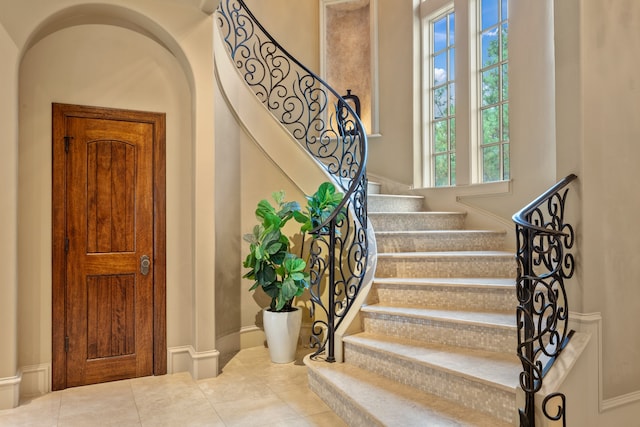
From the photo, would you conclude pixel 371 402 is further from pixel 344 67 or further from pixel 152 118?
pixel 344 67

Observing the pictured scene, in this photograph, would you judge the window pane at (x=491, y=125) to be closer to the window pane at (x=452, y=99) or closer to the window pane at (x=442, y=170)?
the window pane at (x=452, y=99)

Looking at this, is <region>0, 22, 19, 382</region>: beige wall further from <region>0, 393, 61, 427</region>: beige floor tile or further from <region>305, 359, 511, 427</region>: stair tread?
<region>305, 359, 511, 427</region>: stair tread

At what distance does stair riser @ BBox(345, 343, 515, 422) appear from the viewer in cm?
234

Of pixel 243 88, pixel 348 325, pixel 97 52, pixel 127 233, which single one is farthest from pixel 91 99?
pixel 348 325

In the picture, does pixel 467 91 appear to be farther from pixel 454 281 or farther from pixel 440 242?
pixel 454 281

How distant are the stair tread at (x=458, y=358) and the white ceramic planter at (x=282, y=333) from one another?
2.57ft

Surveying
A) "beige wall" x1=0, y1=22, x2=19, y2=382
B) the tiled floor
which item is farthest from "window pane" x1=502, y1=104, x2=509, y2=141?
"beige wall" x1=0, y1=22, x2=19, y2=382

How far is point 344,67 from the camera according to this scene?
6820 millimetres

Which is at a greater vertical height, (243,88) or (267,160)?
(243,88)

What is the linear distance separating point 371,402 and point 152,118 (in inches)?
114

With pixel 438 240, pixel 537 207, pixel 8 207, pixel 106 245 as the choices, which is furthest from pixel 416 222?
pixel 8 207

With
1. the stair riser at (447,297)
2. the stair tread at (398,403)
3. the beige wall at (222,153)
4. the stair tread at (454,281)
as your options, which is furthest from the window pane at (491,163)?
the stair tread at (398,403)

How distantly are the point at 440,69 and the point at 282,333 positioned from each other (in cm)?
396

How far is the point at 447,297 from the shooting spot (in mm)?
3412
